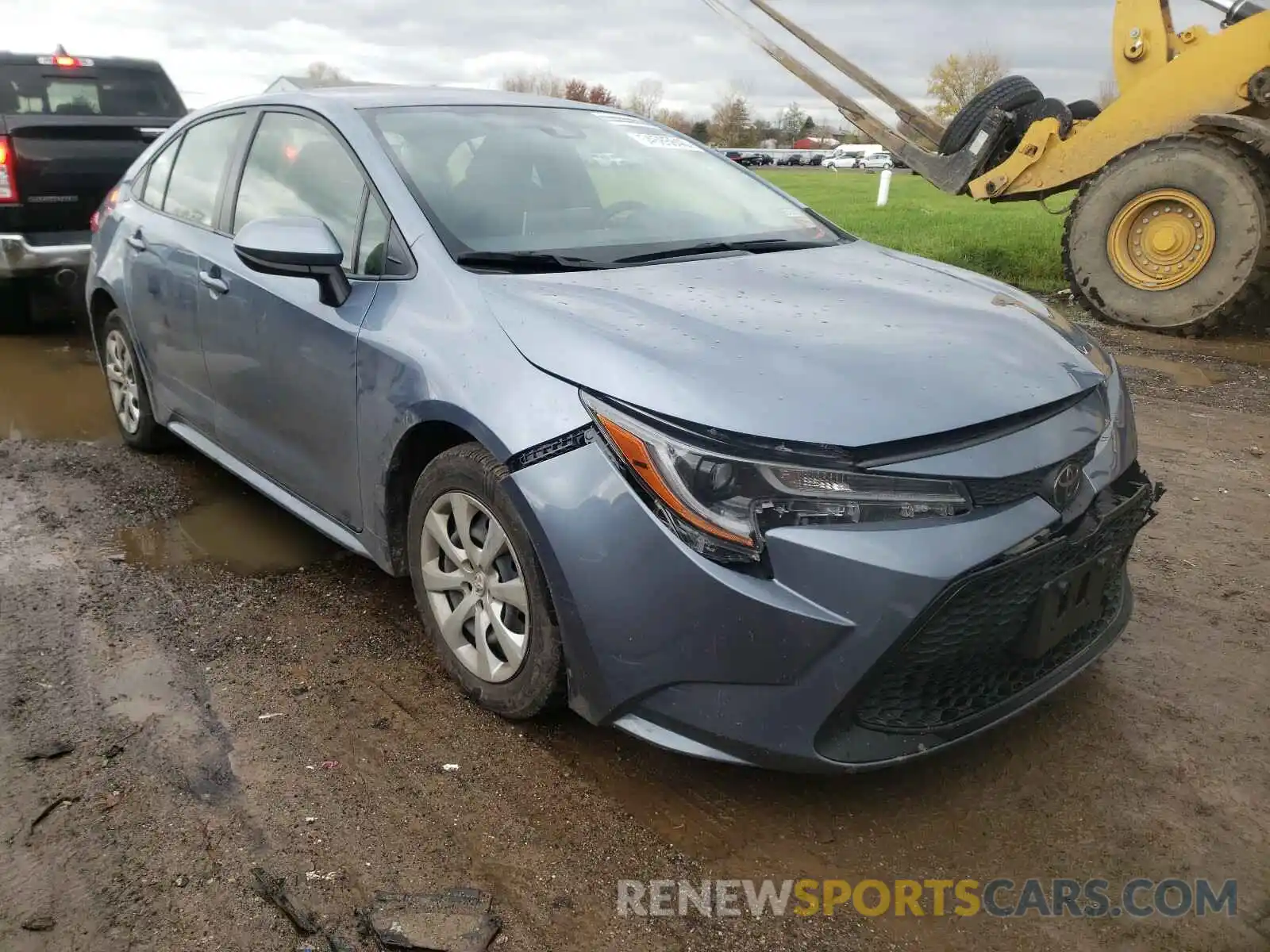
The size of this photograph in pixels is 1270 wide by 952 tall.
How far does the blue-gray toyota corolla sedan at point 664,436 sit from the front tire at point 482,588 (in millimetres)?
10

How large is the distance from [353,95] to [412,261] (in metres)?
1.07

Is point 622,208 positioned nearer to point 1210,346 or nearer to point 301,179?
point 301,179

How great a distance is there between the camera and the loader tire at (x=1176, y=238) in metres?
7.30

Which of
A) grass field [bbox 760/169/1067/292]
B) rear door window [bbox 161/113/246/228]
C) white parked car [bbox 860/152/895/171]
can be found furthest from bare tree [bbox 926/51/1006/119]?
rear door window [bbox 161/113/246/228]

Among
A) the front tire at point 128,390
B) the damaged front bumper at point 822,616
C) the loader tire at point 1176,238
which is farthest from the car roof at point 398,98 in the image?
the loader tire at point 1176,238

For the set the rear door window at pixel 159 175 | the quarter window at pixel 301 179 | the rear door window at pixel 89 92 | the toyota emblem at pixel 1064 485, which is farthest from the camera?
the rear door window at pixel 89 92

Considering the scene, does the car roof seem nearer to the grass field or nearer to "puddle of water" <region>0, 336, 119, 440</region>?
"puddle of water" <region>0, 336, 119, 440</region>

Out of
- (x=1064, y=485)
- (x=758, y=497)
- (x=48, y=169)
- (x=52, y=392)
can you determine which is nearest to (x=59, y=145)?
(x=48, y=169)

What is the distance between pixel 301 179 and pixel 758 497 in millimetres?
2190

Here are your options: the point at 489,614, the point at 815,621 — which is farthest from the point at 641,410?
the point at 489,614

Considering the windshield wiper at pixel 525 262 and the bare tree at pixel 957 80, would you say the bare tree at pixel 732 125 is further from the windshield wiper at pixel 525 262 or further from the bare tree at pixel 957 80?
the windshield wiper at pixel 525 262

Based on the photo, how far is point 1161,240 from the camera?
774 centimetres

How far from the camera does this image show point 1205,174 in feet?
24.4

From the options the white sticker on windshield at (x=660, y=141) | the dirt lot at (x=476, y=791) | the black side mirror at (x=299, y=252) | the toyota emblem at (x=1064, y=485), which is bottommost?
the dirt lot at (x=476, y=791)
